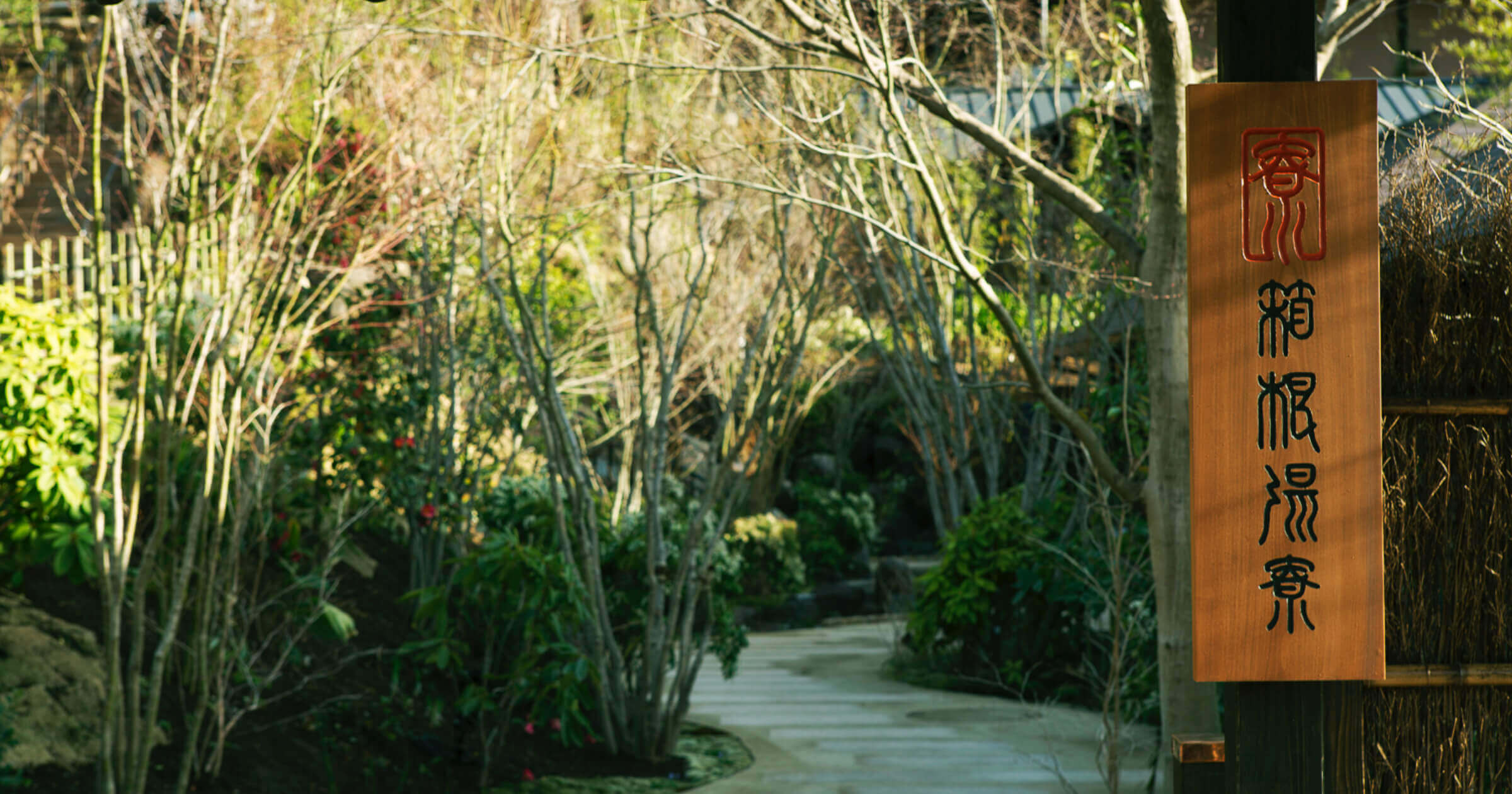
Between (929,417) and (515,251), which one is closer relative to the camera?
(515,251)

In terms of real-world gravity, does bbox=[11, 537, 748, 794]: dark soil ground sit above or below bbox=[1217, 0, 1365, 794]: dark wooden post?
below

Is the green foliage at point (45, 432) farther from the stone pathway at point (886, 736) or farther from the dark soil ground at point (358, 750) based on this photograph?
the stone pathway at point (886, 736)

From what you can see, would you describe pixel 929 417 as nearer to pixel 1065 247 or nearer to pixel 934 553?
pixel 1065 247

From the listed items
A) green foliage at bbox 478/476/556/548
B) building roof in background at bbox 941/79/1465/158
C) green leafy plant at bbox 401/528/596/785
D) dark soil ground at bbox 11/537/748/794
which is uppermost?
building roof in background at bbox 941/79/1465/158

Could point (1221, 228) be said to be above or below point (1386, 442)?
above

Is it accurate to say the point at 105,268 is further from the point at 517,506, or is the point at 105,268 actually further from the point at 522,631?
the point at 517,506

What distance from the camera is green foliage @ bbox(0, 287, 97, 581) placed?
472 centimetres

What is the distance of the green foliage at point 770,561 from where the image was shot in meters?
13.3

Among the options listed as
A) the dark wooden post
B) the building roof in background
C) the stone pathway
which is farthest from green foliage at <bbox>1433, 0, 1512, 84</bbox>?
the dark wooden post

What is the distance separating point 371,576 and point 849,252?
5.08 m

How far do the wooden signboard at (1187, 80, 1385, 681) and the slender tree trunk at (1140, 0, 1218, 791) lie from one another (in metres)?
1.12

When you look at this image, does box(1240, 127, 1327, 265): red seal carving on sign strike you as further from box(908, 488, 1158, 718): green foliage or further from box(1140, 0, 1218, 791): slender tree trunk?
box(908, 488, 1158, 718): green foliage

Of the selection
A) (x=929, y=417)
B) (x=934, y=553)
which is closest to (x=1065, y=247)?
(x=929, y=417)

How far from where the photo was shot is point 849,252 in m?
11.1
